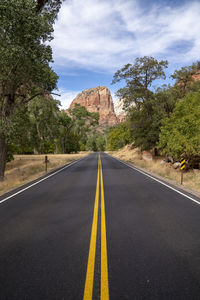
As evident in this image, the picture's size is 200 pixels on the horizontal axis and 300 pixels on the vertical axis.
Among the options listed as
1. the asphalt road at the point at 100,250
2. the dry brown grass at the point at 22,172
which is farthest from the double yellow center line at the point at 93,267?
the dry brown grass at the point at 22,172

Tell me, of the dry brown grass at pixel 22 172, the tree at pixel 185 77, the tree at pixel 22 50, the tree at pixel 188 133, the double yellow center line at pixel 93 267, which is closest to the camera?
the double yellow center line at pixel 93 267

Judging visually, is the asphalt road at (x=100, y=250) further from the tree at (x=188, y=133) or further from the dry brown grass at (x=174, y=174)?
the tree at (x=188, y=133)

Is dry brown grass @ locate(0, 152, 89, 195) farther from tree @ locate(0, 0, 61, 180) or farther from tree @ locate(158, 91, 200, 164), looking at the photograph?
tree @ locate(158, 91, 200, 164)

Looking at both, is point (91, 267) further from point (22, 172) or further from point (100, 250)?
point (22, 172)

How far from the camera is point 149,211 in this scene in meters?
6.66

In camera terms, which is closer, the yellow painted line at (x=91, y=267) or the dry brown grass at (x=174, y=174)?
the yellow painted line at (x=91, y=267)

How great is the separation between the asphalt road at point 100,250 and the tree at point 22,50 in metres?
9.41

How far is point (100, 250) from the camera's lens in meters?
4.08

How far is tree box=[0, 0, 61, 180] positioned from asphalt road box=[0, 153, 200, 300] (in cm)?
941

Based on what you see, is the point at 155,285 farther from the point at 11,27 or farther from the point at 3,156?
the point at 3,156

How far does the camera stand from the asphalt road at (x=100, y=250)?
2.96 metres

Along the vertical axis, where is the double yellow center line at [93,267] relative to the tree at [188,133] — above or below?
below

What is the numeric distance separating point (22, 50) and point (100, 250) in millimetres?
13066

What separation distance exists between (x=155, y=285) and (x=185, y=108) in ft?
53.7
